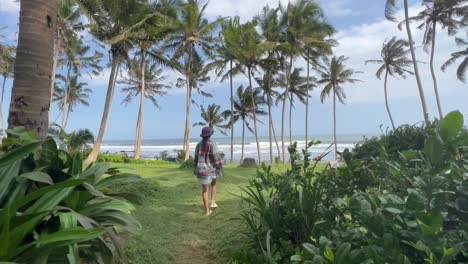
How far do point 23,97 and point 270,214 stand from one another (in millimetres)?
2323

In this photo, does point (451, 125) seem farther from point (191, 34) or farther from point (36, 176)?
point (191, 34)

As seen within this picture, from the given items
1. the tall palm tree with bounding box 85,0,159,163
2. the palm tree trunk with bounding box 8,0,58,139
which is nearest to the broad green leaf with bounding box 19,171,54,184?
the palm tree trunk with bounding box 8,0,58,139

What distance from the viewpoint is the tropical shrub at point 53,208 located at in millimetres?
1785

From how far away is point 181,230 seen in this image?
4.32m

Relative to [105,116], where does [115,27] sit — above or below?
above

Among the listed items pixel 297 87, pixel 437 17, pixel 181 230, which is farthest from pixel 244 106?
pixel 181 230

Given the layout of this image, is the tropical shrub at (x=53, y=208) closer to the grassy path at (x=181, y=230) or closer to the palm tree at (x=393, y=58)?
the grassy path at (x=181, y=230)

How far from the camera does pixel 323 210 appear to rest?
1766 mm

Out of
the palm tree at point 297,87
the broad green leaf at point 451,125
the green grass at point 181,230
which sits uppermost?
the palm tree at point 297,87

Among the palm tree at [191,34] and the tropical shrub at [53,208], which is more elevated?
the palm tree at [191,34]

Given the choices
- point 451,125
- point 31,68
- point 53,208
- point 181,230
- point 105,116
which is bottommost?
point 181,230

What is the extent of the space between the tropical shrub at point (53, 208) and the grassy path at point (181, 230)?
76 cm

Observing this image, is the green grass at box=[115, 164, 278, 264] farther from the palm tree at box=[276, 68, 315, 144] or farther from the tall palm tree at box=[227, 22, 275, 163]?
the palm tree at box=[276, 68, 315, 144]

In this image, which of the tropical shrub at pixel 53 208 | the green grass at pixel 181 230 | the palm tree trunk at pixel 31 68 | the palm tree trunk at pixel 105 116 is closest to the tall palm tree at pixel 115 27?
the palm tree trunk at pixel 105 116
